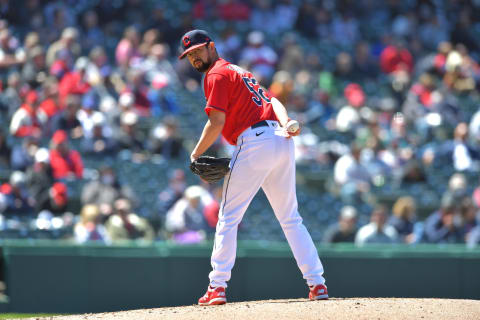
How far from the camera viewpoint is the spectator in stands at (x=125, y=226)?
32.5 feet

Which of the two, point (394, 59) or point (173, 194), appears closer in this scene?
point (173, 194)

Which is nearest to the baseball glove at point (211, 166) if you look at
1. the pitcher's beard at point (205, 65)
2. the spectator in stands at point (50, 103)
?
the pitcher's beard at point (205, 65)

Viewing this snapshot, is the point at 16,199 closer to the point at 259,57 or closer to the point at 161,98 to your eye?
the point at 161,98

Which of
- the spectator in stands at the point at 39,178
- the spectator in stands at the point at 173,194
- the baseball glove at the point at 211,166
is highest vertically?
the baseball glove at the point at 211,166

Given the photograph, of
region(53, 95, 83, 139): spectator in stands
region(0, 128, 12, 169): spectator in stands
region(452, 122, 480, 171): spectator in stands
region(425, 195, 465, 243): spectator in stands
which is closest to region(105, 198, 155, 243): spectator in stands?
region(0, 128, 12, 169): spectator in stands

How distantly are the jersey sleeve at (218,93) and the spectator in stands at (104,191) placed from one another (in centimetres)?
481

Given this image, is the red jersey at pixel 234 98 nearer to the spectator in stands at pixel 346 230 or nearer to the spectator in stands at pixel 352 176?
the spectator in stands at pixel 346 230

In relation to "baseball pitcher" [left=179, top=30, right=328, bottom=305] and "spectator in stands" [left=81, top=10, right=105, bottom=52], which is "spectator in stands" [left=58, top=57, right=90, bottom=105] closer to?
"spectator in stands" [left=81, top=10, right=105, bottom=52]

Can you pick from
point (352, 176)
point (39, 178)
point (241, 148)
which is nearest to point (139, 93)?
point (39, 178)

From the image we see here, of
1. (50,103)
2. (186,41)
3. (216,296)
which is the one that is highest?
(186,41)

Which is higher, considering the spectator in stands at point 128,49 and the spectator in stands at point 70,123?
the spectator in stands at point 128,49

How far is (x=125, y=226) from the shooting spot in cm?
1004

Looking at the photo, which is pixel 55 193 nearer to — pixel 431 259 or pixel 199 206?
pixel 199 206

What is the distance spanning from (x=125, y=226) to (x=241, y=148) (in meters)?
4.51
